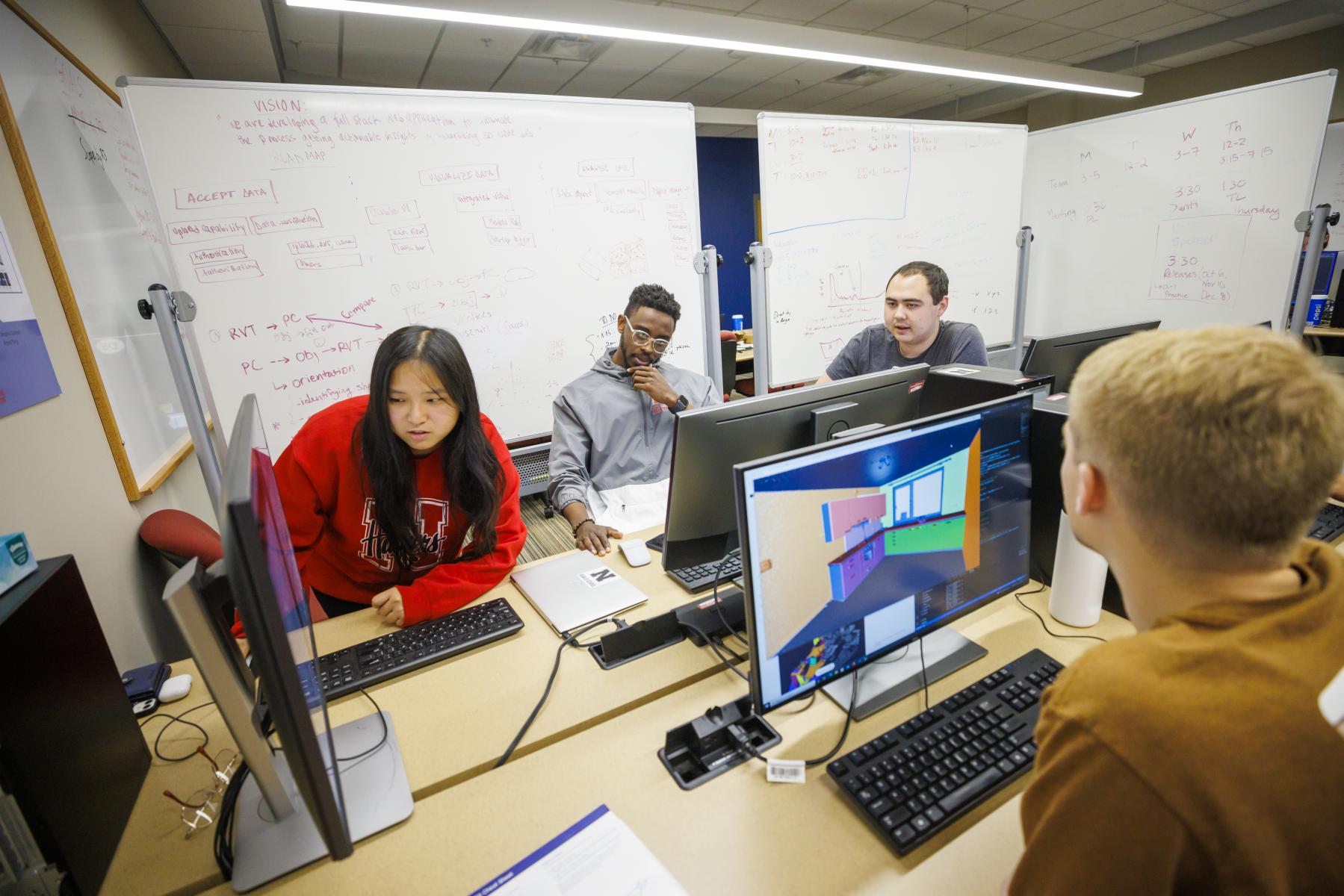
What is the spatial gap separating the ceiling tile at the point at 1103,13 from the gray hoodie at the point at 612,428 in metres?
4.18

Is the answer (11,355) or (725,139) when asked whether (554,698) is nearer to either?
(11,355)

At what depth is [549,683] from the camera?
1.01 m

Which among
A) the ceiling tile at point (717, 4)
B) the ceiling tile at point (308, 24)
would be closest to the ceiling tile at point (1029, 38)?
the ceiling tile at point (717, 4)

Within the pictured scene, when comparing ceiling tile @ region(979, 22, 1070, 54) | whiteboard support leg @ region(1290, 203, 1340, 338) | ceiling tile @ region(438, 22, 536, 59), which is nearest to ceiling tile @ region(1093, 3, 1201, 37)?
ceiling tile @ region(979, 22, 1070, 54)

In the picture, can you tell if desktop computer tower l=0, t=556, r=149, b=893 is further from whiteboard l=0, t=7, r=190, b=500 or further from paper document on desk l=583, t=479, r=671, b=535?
whiteboard l=0, t=7, r=190, b=500

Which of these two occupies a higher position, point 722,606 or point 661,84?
point 661,84

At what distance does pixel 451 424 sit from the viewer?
4.64 feet

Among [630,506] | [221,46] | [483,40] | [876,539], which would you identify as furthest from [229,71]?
[876,539]

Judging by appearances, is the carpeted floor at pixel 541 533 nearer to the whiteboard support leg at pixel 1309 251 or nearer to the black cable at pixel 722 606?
the black cable at pixel 722 606

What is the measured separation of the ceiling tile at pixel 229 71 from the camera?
369 cm

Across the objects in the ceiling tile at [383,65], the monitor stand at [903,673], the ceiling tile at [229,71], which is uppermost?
the ceiling tile at [383,65]

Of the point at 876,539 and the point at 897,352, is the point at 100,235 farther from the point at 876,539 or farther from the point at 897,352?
the point at 897,352

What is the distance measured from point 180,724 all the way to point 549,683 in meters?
0.59

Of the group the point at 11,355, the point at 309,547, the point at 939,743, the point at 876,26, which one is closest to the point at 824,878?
the point at 939,743
